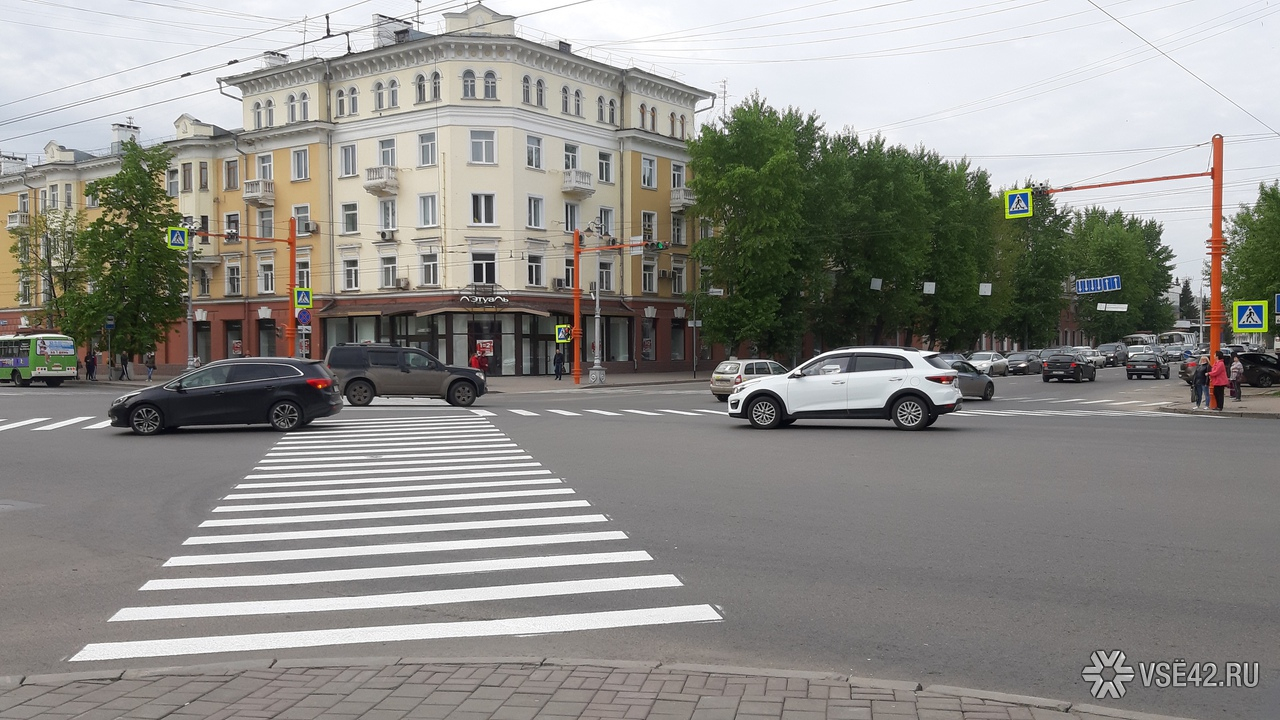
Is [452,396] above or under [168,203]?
under

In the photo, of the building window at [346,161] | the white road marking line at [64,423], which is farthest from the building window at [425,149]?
the white road marking line at [64,423]

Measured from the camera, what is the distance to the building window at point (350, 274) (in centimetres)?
5578

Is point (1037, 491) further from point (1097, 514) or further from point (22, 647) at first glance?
point (22, 647)

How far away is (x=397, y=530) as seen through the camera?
9242mm

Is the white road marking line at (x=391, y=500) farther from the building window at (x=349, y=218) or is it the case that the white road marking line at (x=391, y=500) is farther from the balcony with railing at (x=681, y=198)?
the balcony with railing at (x=681, y=198)

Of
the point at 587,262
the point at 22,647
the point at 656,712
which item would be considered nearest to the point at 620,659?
the point at 656,712

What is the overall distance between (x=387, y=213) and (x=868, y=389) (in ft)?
132

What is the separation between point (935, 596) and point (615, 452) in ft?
31.4

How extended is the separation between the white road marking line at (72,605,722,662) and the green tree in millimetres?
56996

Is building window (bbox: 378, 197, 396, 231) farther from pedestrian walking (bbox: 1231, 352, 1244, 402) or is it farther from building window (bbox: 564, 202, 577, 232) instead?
pedestrian walking (bbox: 1231, 352, 1244, 402)

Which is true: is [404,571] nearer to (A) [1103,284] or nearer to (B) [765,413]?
(B) [765,413]

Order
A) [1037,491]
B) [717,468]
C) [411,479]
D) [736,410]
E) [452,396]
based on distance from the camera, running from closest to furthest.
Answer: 1. [1037,491]
2. [411,479]
3. [717,468]
4. [736,410]
5. [452,396]

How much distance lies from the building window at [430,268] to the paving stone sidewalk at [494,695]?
48860 millimetres

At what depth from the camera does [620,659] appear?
5309 millimetres
